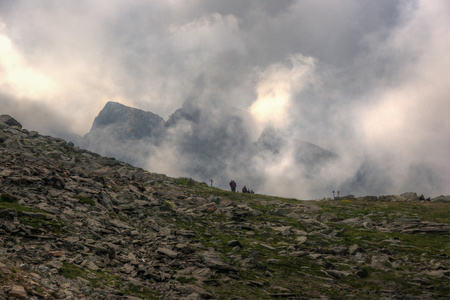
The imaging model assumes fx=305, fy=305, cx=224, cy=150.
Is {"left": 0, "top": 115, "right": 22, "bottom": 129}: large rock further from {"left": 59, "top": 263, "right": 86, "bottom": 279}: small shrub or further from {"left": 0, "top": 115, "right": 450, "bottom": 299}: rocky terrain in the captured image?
{"left": 59, "top": 263, "right": 86, "bottom": 279}: small shrub

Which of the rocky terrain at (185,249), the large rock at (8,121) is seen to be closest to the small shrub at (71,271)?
the rocky terrain at (185,249)

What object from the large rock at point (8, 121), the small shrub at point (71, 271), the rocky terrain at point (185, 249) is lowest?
the small shrub at point (71, 271)

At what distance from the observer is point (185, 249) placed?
2133 cm

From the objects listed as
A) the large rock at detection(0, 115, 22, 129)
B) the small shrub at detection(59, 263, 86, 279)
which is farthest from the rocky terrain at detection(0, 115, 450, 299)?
the large rock at detection(0, 115, 22, 129)

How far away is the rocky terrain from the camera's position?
14.5m

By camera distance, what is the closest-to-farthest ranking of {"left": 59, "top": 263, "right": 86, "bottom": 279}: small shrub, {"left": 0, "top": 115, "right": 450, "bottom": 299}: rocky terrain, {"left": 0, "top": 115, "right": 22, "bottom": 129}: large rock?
1. {"left": 59, "top": 263, "right": 86, "bottom": 279}: small shrub
2. {"left": 0, "top": 115, "right": 450, "bottom": 299}: rocky terrain
3. {"left": 0, "top": 115, "right": 22, "bottom": 129}: large rock

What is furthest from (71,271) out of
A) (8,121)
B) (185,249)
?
(8,121)

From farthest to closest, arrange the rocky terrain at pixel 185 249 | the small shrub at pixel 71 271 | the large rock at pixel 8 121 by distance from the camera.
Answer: the large rock at pixel 8 121, the rocky terrain at pixel 185 249, the small shrub at pixel 71 271

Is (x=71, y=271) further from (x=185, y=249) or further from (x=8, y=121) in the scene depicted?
(x=8, y=121)

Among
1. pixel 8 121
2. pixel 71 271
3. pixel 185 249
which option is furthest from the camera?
pixel 8 121

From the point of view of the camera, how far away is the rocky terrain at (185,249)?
14523 millimetres

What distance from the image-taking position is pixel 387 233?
31.2 meters

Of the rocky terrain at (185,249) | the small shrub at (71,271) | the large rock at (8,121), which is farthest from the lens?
the large rock at (8,121)

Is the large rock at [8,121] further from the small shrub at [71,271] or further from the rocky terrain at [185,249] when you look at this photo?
the small shrub at [71,271]
